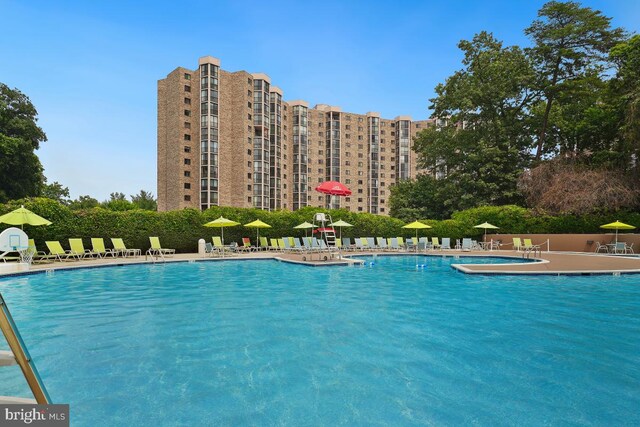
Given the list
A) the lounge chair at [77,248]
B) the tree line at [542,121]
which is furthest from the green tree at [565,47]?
the lounge chair at [77,248]

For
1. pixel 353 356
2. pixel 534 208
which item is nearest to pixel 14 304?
pixel 353 356

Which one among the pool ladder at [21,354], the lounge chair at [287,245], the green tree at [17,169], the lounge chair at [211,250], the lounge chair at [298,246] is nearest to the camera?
the pool ladder at [21,354]

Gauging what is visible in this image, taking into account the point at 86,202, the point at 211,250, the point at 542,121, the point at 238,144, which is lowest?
the point at 211,250

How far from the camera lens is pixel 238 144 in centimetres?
5803

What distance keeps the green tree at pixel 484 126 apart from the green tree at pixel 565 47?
4.57 feet

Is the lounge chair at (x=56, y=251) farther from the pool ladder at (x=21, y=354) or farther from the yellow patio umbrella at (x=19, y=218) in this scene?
the pool ladder at (x=21, y=354)

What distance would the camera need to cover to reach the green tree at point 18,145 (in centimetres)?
3312

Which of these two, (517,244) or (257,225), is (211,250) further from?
(517,244)

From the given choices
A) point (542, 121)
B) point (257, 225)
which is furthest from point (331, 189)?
point (542, 121)

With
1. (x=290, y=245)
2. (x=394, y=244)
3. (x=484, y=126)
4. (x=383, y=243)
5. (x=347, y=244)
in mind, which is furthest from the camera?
(x=484, y=126)

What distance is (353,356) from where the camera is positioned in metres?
5.82

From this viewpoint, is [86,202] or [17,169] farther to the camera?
[86,202]

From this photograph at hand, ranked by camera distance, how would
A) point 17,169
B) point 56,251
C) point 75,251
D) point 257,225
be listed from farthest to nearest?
point 17,169 → point 257,225 → point 75,251 → point 56,251

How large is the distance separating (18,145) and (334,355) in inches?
1548
